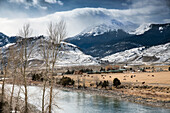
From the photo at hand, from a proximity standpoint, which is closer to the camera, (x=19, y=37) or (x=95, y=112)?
(x=19, y=37)

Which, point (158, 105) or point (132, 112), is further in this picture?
point (158, 105)

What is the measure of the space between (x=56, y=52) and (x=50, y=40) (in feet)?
4.46

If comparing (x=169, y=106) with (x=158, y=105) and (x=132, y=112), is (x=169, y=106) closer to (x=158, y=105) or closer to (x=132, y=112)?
(x=158, y=105)

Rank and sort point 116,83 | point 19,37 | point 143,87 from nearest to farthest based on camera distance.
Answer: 1. point 19,37
2. point 143,87
3. point 116,83

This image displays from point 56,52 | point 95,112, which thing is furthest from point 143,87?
point 56,52

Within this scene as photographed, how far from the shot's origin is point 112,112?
35.6 meters

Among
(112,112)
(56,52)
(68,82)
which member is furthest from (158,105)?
(68,82)

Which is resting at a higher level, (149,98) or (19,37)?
(19,37)

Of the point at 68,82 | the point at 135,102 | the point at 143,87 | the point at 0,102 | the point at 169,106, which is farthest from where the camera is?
the point at 68,82

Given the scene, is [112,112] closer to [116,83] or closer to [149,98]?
[149,98]

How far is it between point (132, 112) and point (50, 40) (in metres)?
24.1

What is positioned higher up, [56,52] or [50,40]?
[50,40]

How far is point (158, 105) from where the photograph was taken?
41.3 meters

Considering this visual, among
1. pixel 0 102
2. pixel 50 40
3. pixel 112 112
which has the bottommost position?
pixel 112 112
